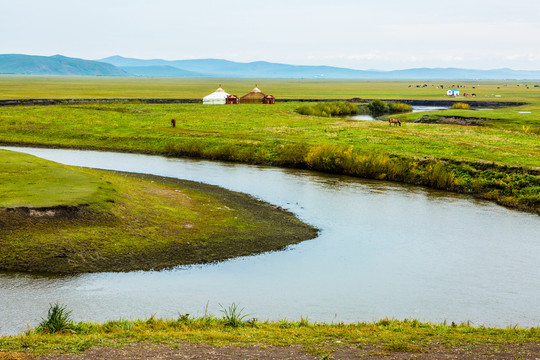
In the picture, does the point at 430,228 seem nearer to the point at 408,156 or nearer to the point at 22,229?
the point at 408,156

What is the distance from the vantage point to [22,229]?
27.5m

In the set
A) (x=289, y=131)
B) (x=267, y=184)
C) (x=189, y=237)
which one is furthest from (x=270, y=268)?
(x=289, y=131)

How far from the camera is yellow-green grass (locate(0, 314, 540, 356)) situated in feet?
49.4

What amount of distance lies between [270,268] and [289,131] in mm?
55270

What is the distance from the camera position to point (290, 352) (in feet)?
48.9

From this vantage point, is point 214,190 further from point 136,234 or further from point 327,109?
point 327,109

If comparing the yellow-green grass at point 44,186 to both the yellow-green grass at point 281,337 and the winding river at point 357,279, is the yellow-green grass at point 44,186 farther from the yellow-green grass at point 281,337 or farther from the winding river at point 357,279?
the yellow-green grass at point 281,337

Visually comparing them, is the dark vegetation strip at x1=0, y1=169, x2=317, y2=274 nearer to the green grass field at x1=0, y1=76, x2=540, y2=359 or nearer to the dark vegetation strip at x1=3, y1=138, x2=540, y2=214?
the green grass field at x1=0, y1=76, x2=540, y2=359

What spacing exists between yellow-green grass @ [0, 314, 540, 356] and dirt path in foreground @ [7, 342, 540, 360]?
0.26 feet

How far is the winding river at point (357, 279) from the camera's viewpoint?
21750 millimetres

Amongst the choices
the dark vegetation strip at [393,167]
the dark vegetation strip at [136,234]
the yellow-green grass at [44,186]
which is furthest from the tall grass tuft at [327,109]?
the yellow-green grass at [44,186]

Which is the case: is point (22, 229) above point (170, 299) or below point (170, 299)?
above

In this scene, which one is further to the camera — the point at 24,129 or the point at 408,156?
the point at 24,129

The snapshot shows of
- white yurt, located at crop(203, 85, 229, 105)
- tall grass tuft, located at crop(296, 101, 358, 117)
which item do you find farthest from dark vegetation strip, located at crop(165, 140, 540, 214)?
white yurt, located at crop(203, 85, 229, 105)
